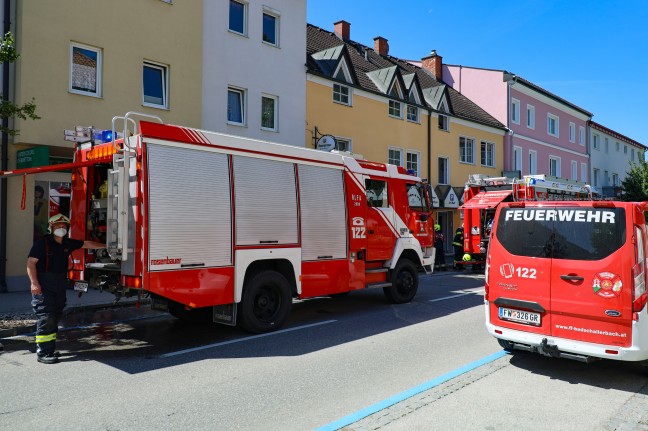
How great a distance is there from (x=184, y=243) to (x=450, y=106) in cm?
2241

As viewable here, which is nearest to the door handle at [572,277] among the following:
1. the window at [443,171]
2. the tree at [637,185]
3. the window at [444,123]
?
the window at [443,171]

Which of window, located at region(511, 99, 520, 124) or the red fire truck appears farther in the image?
window, located at region(511, 99, 520, 124)

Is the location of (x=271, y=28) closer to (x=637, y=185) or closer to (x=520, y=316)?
(x=520, y=316)

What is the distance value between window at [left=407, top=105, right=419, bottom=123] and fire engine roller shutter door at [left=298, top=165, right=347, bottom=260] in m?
15.3

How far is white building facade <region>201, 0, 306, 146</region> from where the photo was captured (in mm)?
15090

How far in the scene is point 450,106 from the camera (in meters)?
26.5

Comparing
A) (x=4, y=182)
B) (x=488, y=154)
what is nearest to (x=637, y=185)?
(x=488, y=154)

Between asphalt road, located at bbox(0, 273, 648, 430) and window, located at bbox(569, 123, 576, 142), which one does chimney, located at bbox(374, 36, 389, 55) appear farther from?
asphalt road, located at bbox(0, 273, 648, 430)

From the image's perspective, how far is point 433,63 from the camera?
3103 cm

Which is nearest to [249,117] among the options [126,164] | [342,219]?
[342,219]

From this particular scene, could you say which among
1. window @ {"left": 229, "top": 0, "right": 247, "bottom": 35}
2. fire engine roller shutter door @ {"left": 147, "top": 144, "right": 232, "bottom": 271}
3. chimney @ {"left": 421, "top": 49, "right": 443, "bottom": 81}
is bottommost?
fire engine roller shutter door @ {"left": 147, "top": 144, "right": 232, "bottom": 271}

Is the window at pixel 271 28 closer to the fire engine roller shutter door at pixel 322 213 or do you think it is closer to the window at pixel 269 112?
the window at pixel 269 112

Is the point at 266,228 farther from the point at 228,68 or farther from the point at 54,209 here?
the point at 228,68

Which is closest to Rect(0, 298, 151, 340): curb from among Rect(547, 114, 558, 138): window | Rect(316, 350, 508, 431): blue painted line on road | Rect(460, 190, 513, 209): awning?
Rect(316, 350, 508, 431): blue painted line on road
